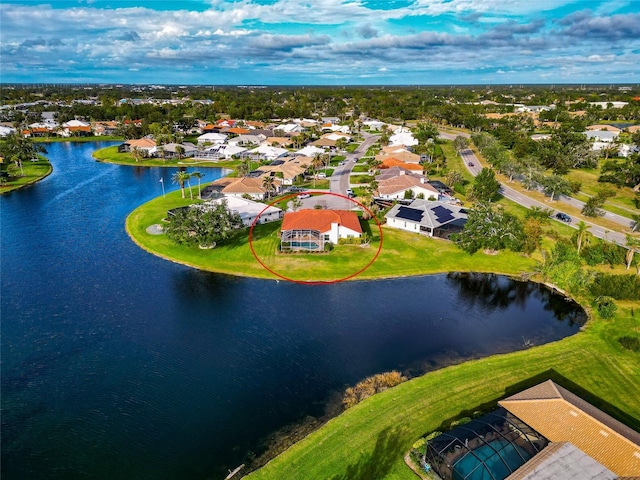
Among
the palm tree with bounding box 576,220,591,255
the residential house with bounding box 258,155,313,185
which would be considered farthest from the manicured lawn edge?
the palm tree with bounding box 576,220,591,255

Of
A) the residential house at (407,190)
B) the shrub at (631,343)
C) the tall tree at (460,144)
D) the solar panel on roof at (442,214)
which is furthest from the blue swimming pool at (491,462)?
the tall tree at (460,144)

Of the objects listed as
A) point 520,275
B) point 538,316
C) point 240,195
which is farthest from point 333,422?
point 240,195

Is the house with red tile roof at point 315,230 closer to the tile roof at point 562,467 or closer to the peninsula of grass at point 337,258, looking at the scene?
the peninsula of grass at point 337,258

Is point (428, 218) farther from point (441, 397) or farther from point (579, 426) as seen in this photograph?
point (579, 426)

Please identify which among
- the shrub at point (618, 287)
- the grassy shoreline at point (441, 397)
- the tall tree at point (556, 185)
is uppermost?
the tall tree at point (556, 185)

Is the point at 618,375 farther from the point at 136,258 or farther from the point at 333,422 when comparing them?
the point at 136,258

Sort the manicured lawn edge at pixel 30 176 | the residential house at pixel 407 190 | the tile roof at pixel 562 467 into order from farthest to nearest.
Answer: the manicured lawn edge at pixel 30 176, the residential house at pixel 407 190, the tile roof at pixel 562 467

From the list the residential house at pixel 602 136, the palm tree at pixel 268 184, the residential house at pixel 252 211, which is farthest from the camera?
the residential house at pixel 602 136

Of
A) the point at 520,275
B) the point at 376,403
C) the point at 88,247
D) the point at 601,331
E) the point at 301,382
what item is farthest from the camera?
the point at 88,247
